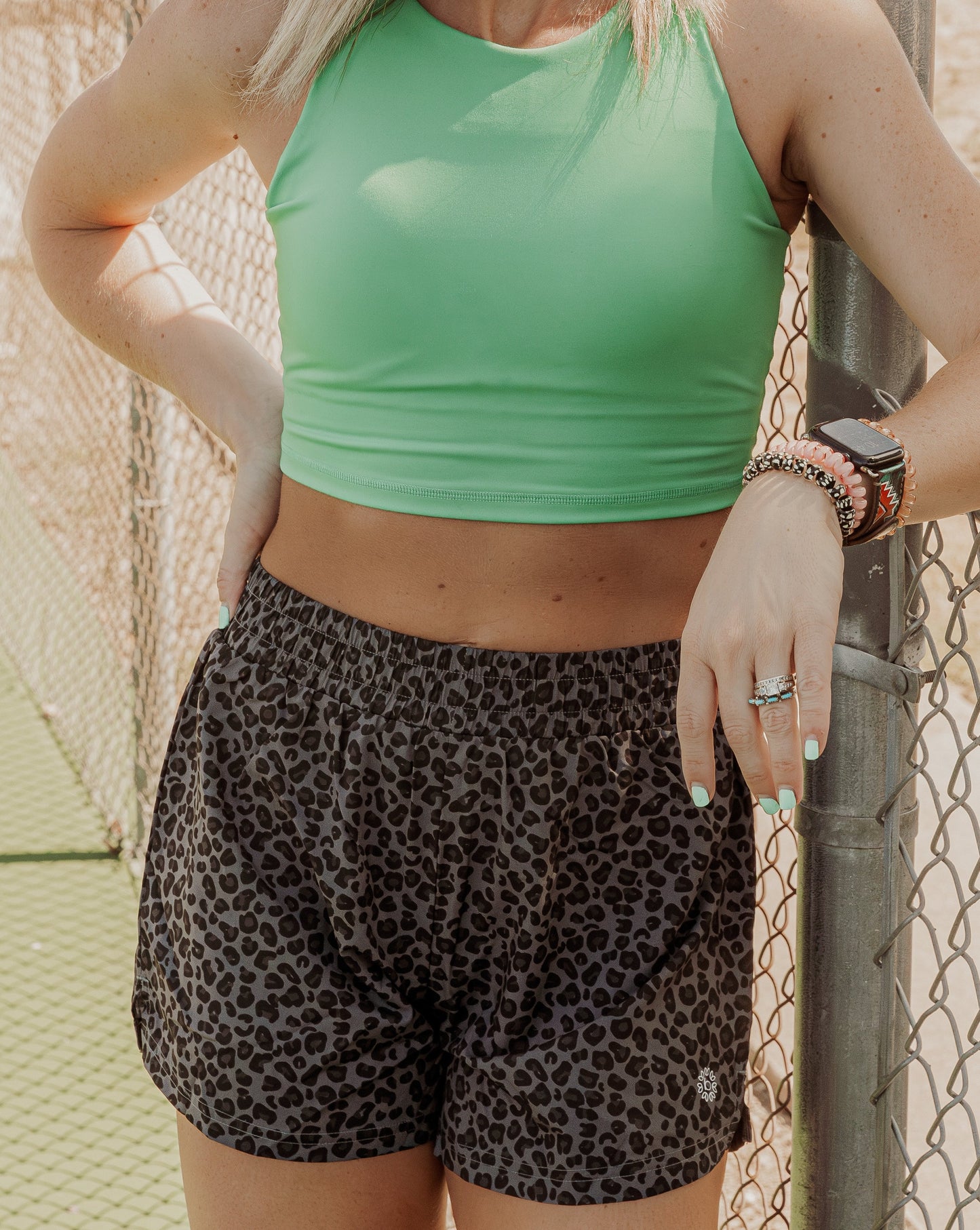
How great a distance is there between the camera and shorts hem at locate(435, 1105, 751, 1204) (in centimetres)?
125

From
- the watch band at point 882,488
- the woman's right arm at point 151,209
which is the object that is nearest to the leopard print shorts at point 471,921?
the watch band at point 882,488

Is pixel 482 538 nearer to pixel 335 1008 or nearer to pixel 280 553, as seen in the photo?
pixel 280 553

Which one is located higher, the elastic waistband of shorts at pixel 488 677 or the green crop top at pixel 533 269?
the green crop top at pixel 533 269

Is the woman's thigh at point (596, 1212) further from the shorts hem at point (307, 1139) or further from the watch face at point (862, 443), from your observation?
the watch face at point (862, 443)

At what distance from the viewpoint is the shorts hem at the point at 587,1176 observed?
49.3 inches

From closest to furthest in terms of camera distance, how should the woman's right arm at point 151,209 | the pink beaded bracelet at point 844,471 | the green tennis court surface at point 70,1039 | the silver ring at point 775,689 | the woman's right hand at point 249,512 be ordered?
the silver ring at point 775,689 < the pink beaded bracelet at point 844,471 < the woman's right arm at point 151,209 < the woman's right hand at point 249,512 < the green tennis court surface at point 70,1039

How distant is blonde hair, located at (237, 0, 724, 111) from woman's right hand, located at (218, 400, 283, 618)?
42 centimetres

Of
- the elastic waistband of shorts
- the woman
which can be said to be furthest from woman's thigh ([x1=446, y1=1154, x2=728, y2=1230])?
the elastic waistband of shorts

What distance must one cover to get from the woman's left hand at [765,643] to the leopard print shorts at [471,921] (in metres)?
0.25

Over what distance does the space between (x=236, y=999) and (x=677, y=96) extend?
3.15 feet

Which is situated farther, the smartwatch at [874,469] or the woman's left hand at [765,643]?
the smartwatch at [874,469]

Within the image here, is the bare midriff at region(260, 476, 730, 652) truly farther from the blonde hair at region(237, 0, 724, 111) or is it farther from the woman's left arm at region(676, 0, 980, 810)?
the blonde hair at region(237, 0, 724, 111)

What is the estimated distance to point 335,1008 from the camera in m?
1.30

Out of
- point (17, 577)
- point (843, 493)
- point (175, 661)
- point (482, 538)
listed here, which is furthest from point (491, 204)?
point (17, 577)
